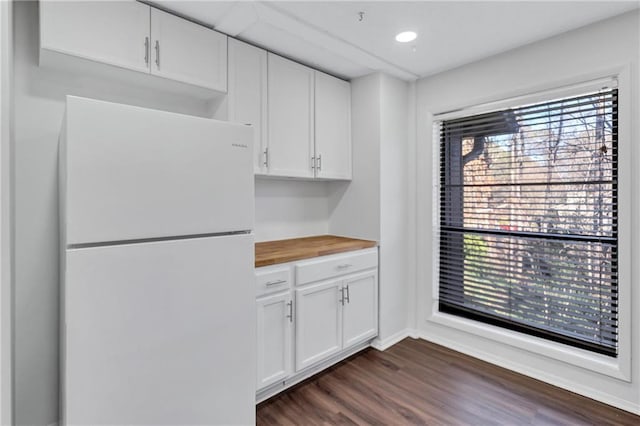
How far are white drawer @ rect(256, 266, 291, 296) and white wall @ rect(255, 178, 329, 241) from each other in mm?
630

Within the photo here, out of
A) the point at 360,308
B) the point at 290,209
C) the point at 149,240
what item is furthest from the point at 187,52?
the point at 360,308

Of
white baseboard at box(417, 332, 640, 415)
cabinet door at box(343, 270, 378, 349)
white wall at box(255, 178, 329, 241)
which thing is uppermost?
white wall at box(255, 178, 329, 241)

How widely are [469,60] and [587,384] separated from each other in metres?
2.33

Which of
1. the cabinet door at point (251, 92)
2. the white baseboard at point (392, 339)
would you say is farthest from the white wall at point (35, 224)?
the white baseboard at point (392, 339)

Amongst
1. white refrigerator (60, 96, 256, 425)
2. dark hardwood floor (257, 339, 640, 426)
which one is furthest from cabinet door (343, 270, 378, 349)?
white refrigerator (60, 96, 256, 425)

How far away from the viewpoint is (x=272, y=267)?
6.72 feet

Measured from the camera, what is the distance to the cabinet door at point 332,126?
2654mm

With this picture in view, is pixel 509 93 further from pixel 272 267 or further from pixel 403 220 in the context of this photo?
Answer: pixel 272 267

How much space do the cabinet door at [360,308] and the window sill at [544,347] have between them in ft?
1.97

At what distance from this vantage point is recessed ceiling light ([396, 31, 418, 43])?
2.12 meters

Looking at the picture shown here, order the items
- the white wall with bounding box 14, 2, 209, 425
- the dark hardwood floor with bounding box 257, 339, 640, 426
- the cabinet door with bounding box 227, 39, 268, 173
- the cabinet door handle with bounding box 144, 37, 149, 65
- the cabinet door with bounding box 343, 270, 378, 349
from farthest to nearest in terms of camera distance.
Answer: the cabinet door with bounding box 343, 270, 378, 349 → the cabinet door with bounding box 227, 39, 268, 173 → the dark hardwood floor with bounding box 257, 339, 640, 426 → the cabinet door handle with bounding box 144, 37, 149, 65 → the white wall with bounding box 14, 2, 209, 425

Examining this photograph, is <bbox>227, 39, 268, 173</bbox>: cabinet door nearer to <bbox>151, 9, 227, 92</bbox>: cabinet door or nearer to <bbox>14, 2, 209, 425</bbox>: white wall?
<bbox>151, 9, 227, 92</bbox>: cabinet door

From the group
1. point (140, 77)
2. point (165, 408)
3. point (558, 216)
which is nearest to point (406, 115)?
point (558, 216)

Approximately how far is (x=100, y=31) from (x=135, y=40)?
153 mm
